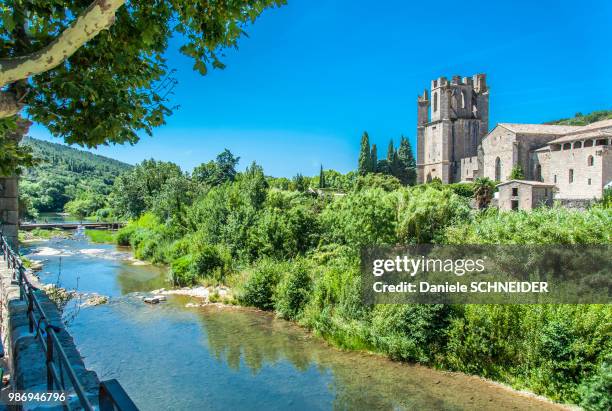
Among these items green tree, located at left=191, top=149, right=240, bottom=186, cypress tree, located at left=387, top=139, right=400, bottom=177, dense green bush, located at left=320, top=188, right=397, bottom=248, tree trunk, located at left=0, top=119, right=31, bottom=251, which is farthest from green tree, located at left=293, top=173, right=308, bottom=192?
tree trunk, located at left=0, top=119, right=31, bottom=251

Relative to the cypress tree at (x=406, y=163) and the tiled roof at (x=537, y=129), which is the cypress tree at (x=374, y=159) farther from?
the tiled roof at (x=537, y=129)

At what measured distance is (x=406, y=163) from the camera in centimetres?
7681

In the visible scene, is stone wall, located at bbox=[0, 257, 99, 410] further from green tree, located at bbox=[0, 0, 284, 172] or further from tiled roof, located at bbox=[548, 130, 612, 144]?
tiled roof, located at bbox=[548, 130, 612, 144]

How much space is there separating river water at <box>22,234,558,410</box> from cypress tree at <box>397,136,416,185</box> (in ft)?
197

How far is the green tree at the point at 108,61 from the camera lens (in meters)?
4.73

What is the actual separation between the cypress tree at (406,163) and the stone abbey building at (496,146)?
2.70m

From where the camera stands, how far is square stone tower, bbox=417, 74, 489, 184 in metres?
66.7

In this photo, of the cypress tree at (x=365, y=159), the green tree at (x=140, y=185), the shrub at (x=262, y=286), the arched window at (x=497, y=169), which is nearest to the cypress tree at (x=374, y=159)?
the cypress tree at (x=365, y=159)

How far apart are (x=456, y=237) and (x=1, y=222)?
593 inches

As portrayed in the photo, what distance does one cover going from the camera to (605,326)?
10.4 m

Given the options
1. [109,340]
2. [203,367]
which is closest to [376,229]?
[203,367]

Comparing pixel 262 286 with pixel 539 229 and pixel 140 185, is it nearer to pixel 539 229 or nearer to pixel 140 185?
pixel 539 229

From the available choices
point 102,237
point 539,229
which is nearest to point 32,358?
point 539,229

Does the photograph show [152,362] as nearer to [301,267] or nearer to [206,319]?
[206,319]
